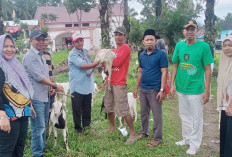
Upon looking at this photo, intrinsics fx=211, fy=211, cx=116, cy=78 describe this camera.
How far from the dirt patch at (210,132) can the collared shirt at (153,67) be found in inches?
59.8

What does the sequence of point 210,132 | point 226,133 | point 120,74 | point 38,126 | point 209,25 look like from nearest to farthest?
point 226,133
point 38,126
point 120,74
point 210,132
point 209,25

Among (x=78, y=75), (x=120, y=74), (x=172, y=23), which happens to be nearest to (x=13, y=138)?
(x=78, y=75)

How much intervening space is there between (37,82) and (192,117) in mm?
2631

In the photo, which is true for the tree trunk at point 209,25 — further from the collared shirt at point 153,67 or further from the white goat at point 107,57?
the white goat at point 107,57

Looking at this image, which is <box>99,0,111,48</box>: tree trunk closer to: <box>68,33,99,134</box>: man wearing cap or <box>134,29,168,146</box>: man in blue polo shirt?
<box>68,33,99,134</box>: man wearing cap

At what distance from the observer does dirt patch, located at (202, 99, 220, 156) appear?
3909mm

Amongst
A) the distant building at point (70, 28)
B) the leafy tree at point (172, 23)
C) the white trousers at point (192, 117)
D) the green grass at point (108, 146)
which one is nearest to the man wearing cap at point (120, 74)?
the green grass at point (108, 146)

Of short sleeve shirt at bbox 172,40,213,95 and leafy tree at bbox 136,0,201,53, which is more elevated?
leafy tree at bbox 136,0,201,53

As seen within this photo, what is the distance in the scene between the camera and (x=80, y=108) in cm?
413

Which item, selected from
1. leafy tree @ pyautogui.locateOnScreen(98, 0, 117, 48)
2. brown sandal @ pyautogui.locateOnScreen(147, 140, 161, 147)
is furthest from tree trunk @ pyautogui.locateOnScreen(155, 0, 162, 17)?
brown sandal @ pyautogui.locateOnScreen(147, 140, 161, 147)

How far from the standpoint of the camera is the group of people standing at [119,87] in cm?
245

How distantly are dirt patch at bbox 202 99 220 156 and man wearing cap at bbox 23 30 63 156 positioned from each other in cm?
283

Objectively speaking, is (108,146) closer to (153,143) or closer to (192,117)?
(153,143)

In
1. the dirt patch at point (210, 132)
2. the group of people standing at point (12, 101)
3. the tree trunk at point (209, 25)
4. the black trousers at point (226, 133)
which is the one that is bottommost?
the dirt patch at point (210, 132)
